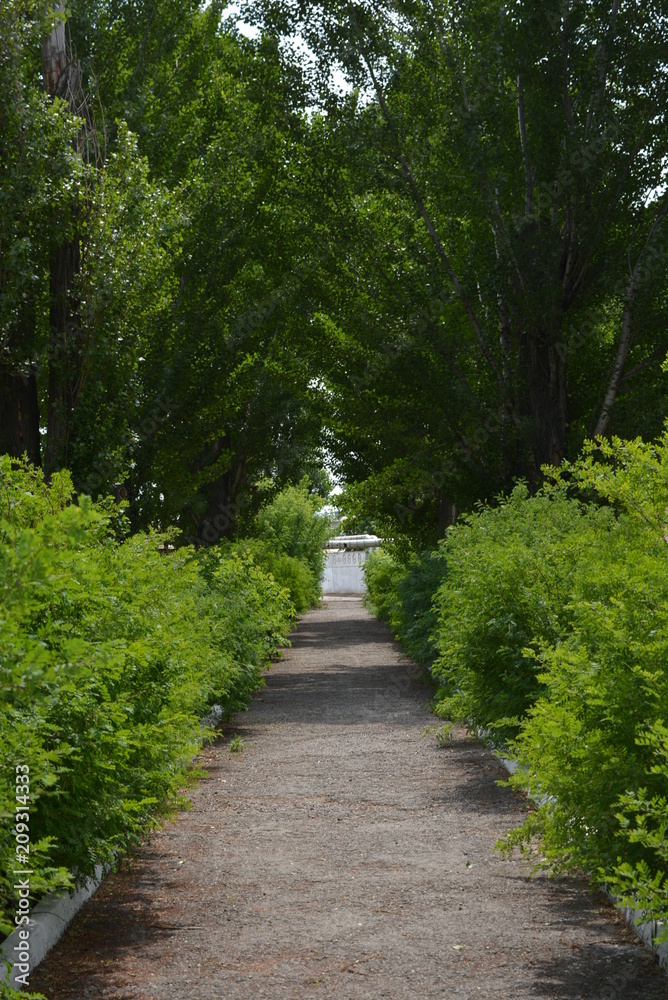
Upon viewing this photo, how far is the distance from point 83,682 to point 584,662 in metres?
2.10

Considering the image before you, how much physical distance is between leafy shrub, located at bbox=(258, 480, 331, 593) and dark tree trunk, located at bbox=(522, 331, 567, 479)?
13.7m

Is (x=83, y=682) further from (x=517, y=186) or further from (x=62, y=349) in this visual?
(x=517, y=186)

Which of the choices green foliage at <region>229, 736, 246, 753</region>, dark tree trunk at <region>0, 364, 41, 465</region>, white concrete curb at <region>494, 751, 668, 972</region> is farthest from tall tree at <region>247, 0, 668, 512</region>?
white concrete curb at <region>494, 751, 668, 972</region>

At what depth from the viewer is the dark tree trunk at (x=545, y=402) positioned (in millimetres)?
16000

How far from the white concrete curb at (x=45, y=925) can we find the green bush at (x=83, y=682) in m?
0.12

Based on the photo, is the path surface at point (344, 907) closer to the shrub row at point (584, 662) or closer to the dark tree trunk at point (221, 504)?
the shrub row at point (584, 662)

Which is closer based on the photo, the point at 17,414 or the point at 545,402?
the point at 17,414

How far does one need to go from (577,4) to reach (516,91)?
1.51 metres

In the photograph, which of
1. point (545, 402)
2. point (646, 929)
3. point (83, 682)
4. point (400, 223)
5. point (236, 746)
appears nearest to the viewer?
point (83, 682)

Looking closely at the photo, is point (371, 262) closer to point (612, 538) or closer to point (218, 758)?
point (218, 758)

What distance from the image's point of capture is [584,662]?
4805 mm

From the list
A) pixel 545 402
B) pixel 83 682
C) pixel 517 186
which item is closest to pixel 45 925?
pixel 83 682

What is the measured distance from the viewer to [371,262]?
17.3m

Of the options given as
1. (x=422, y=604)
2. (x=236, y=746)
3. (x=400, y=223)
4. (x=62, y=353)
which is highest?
(x=400, y=223)
